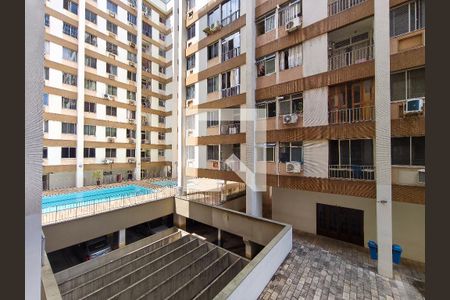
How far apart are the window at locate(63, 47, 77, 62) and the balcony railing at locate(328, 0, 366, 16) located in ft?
80.2

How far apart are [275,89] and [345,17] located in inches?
177

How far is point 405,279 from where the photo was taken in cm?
815

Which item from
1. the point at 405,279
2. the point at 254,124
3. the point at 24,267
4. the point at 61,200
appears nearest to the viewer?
the point at 24,267

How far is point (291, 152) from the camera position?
11.8 metres

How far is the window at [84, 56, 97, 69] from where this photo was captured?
76.3 feet

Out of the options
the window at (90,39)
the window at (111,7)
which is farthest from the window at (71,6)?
the window at (111,7)

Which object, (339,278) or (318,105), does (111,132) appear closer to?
(318,105)

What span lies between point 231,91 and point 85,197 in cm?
1541

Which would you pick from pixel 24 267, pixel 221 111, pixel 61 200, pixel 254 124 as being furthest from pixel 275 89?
pixel 61 200

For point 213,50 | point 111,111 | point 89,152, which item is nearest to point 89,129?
point 89,152

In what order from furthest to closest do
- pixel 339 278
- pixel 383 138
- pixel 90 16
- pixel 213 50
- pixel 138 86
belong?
pixel 138 86 < pixel 90 16 < pixel 213 50 < pixel 383 138 < pixel 339 278

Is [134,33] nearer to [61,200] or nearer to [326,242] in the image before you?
[61,200]

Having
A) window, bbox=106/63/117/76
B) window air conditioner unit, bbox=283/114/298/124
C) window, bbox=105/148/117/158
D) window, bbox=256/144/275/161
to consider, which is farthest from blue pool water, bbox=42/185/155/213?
window, bbox=106/63/117/76

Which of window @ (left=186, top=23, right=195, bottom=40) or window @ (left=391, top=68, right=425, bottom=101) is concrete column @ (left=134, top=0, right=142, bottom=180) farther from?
window @ (left=391, top=68, right=425, bottom=101)
